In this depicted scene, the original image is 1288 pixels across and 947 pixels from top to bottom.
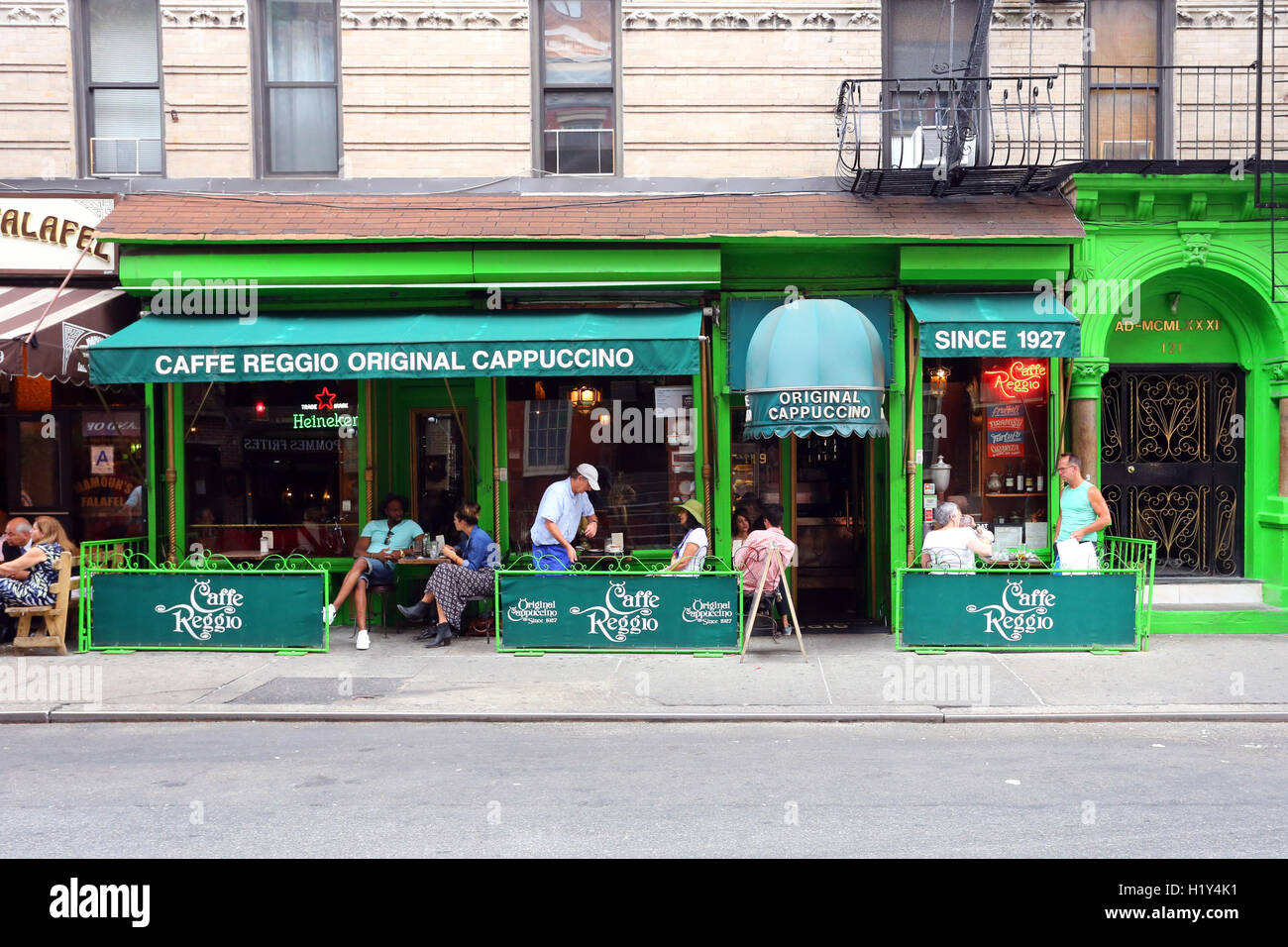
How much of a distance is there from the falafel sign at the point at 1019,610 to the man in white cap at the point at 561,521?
3460 mm

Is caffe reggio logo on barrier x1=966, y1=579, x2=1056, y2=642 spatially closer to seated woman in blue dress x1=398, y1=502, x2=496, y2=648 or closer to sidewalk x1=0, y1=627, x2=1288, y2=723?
sidewalk x1=0, y1=627, x2=1288, y2=723

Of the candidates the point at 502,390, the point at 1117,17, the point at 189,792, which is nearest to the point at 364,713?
the point at 189,792

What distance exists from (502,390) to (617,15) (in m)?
4.55

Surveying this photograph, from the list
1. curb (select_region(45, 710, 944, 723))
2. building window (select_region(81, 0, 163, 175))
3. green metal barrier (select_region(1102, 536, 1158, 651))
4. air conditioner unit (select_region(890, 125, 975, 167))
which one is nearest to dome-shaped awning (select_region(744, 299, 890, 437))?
air conditioner unit (select_region(890, 125, 975, 167))

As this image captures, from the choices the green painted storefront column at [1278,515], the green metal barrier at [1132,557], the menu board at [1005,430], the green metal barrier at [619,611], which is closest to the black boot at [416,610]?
the green metal barrier at [619,611]

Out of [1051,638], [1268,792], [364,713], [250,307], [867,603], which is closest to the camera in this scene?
[1268,792]

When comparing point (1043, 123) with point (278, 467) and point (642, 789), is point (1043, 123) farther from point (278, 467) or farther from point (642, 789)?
point (278, 467)

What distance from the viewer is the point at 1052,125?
466 inches

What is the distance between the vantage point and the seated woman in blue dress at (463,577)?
11.4m

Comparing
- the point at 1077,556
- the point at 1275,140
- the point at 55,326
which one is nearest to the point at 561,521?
the point at 1077,556

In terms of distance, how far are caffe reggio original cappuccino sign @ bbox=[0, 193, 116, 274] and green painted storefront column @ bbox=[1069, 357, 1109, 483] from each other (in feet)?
35.6

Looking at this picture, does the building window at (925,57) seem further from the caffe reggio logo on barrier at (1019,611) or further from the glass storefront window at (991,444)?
the caffe reggio logo on barrier at (1019,611)

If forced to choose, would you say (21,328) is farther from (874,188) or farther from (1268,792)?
(1268,792)

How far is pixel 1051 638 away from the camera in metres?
10.5
